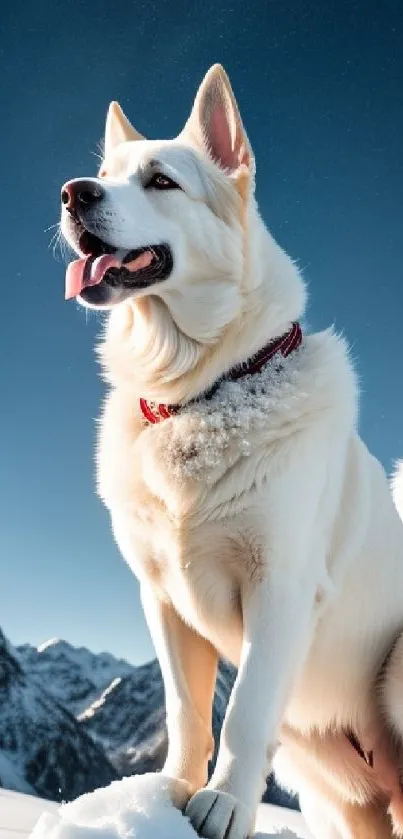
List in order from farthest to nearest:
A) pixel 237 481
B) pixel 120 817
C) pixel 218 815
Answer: pixel 237 481 → pixel 218 815 → pixel 120 817

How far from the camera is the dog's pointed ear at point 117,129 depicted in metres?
3.40

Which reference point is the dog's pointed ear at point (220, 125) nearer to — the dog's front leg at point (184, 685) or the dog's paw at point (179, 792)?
the dog's front leg at point (184, 685)

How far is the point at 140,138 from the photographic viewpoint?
3418mm

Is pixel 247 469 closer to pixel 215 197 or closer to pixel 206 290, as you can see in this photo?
pixel 206 290

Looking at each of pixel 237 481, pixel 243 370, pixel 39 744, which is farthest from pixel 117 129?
pixel 39 744

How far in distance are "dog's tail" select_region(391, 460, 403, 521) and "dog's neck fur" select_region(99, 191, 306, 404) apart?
1321 millimetres

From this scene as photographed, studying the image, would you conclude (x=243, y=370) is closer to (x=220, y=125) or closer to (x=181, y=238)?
(x=181, y=238)

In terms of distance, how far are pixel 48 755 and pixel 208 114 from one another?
383 ft

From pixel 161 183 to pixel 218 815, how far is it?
2164mm

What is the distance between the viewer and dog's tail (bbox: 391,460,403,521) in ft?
12.5

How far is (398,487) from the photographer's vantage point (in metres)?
3.95

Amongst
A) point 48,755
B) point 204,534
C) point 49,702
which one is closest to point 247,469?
point 204,534

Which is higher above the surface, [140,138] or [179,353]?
[140,138]

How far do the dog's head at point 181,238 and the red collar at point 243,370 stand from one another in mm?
50
